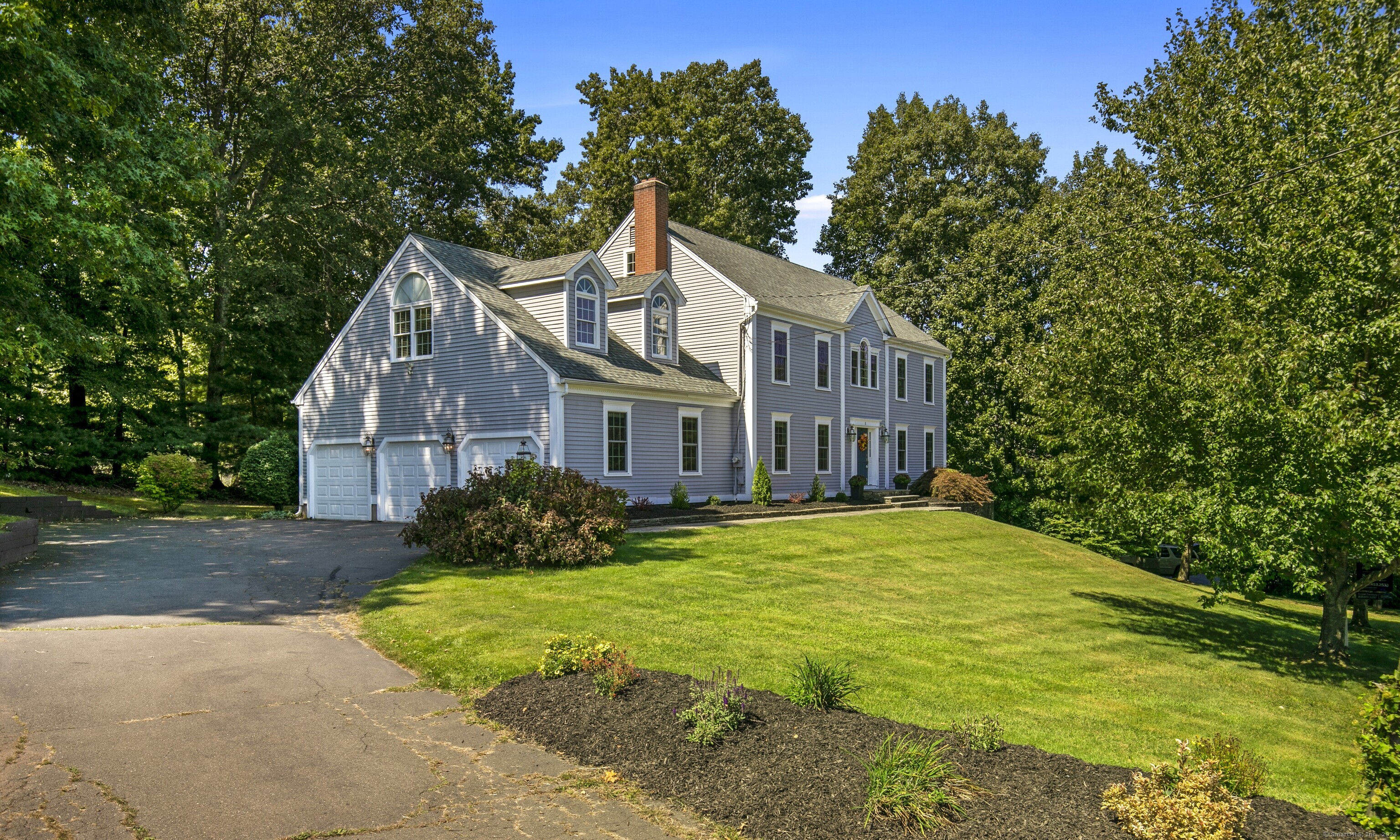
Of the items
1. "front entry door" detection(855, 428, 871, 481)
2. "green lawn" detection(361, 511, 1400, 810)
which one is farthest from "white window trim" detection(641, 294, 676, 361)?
"front entry door" detection(855, 428, 871, 481)

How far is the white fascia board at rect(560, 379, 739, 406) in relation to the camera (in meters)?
21.0

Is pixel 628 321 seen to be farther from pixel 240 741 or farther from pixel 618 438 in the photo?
pixel 240 741

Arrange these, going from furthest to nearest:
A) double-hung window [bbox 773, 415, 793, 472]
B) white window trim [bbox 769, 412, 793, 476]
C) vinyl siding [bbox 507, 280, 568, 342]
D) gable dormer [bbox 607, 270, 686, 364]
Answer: double-hung window [bbox 773, 415, 793, 472], white window trim [bbox 769, 412, 793, 476], gable dormer [bbox 607, 270, 686, 364], vinyl siding [bbox 507, 280, 568, 342]

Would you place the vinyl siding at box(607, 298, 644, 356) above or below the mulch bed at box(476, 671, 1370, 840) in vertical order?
above

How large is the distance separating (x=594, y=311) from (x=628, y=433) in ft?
12.5

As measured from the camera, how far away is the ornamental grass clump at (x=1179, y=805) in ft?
15.2

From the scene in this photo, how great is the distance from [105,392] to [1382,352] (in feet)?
112

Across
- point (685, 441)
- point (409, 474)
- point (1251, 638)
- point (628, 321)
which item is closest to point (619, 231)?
point (628, 321)

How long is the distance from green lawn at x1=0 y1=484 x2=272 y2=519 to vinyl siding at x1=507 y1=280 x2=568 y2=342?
10485mm

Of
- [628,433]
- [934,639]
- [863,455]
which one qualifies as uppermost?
[628,433]

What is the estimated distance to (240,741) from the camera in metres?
6.15

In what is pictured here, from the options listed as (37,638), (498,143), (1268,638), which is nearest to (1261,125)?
(1268,638)

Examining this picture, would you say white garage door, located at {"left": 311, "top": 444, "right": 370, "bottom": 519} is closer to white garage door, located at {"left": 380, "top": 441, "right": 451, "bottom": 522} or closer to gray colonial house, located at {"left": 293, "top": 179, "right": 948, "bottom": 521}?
gray colonial house, located at {"left": 293, "top": 179, "right": 948, "bottom": 521}

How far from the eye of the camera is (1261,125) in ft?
48.4
